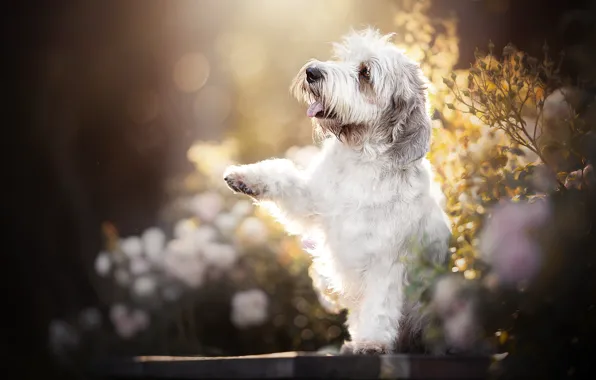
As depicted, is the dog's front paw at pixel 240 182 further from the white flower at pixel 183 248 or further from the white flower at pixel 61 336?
the white flower at pixel 61 336

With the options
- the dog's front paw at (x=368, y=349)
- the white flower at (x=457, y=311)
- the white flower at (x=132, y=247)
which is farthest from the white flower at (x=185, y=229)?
the white flower at (x=457, y=311)

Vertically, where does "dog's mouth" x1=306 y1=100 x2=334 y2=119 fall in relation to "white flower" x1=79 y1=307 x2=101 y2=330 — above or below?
above

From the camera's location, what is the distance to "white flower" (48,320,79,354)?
5.53m

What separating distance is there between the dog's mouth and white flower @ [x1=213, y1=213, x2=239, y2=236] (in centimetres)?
220

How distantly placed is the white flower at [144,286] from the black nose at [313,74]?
8.66 feet

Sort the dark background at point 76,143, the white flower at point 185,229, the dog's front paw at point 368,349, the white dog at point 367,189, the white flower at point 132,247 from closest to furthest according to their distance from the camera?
the dog's front paw at point 368,349, the white dog at point 367,189, the dark background at point 76,143, the white flower at point 185,229, the white flower at point 132,247

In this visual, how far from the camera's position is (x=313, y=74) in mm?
3625

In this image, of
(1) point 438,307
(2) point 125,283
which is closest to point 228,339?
(2) point 125,283

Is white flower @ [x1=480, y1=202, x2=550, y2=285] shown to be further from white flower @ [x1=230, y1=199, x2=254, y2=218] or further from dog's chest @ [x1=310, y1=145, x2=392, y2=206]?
white flower @ [x1=230, y1=199, x2=254, y2=218]

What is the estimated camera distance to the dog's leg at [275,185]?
11.9 feet

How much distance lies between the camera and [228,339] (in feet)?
18.5

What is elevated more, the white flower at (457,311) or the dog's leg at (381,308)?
the dog's leg at (381,308)

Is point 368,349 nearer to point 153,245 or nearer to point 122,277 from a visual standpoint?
point 153,245

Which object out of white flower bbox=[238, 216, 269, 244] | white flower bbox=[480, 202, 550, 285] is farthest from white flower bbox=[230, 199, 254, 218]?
white flower bbox=[480, 202, 550, 285]
